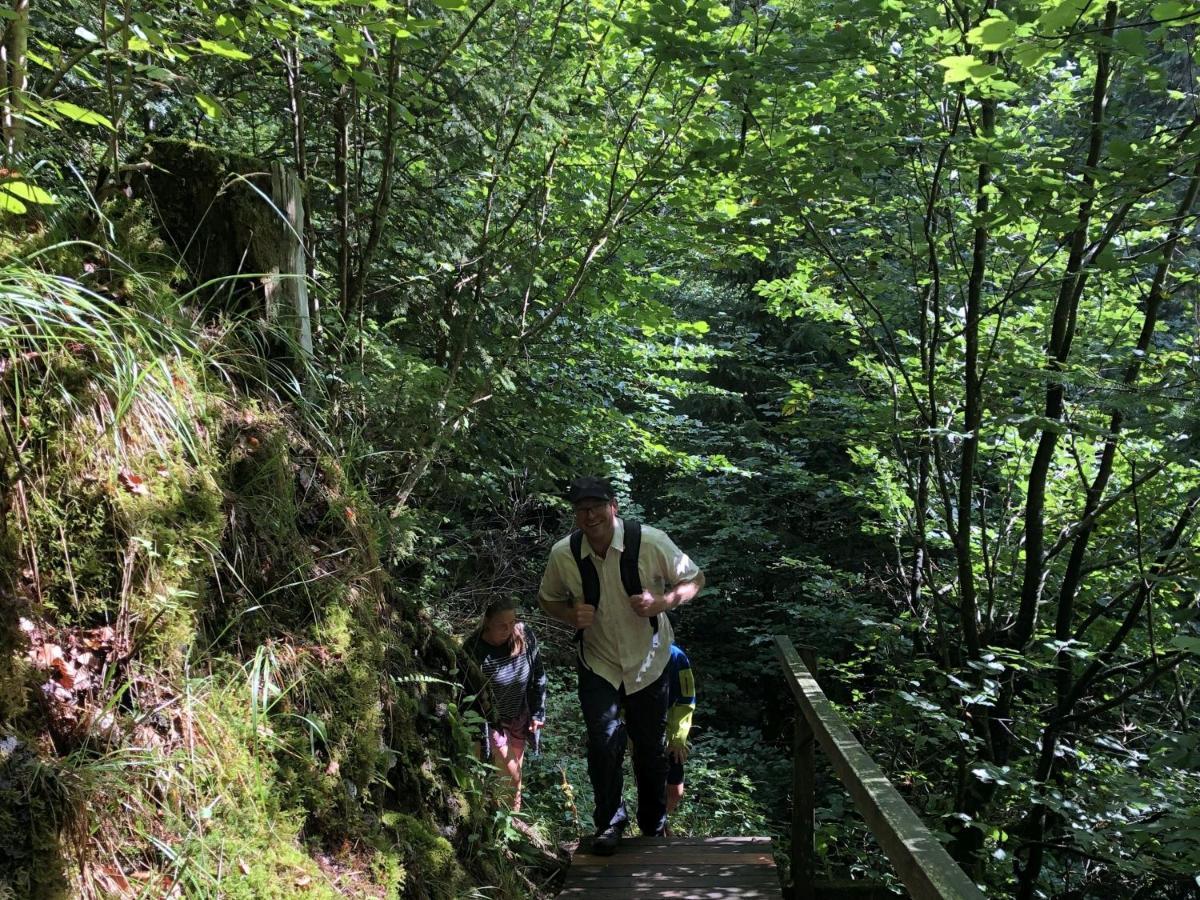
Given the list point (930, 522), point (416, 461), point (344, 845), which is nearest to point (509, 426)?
point (416, 461)

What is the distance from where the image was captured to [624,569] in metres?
4.41

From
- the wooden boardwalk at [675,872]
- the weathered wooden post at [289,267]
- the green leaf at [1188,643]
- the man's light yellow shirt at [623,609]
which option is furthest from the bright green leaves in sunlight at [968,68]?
the wooden boardwalk at [675,872]

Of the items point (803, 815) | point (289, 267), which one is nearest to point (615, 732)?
point (803, 815)

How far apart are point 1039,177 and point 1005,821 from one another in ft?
13.1

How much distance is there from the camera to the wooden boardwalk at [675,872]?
4.04 m

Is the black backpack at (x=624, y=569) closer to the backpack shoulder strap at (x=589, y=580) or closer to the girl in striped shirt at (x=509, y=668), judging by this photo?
the backpack shoulder strap at (x=589, y=580)

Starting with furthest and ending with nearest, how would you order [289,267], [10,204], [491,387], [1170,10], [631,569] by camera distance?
[491,387], [631,569], [289,267], [1170,10], [10,204]

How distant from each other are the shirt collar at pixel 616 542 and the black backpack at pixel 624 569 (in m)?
0.02

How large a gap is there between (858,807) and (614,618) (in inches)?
70.4

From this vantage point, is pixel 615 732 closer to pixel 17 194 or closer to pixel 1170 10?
pixel 17 194

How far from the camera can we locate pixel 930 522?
7648 mm

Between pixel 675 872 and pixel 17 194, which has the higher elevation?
pixel 17 194

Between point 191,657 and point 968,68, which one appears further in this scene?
point 968,68

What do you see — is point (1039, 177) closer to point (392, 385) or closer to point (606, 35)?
point (606, 35)
